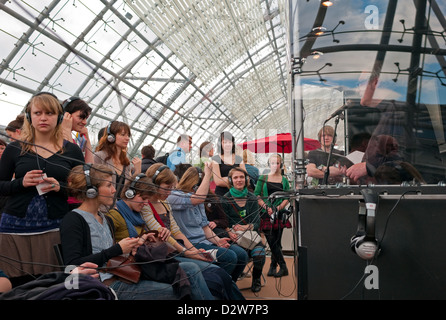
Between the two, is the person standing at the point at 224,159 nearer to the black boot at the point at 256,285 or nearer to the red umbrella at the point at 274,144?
the black boot at the point at 256,285

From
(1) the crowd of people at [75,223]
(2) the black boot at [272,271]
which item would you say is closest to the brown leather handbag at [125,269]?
(1) the crowd of people at [75,223]

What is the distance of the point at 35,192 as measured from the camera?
2213 millimetres

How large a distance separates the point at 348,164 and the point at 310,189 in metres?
0.27

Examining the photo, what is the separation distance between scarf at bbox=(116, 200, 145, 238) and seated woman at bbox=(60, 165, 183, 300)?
22cm

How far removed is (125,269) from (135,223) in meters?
0.58

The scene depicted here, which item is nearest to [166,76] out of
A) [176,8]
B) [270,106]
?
[176,8]

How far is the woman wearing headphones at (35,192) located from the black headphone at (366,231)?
4.56ft

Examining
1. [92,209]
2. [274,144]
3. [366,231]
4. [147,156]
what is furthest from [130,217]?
[274,144]

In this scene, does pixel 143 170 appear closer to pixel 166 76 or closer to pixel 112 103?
pixel 112 103

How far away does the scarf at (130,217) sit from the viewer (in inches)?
99.7

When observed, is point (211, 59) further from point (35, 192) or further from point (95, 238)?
point (95, 238)

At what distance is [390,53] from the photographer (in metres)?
1.95

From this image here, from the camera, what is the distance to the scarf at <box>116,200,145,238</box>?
2.53 meters

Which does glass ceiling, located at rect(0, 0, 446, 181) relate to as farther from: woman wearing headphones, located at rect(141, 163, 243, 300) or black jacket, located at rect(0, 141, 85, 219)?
black jacket, located at rect(0, 141, 85, 219)
